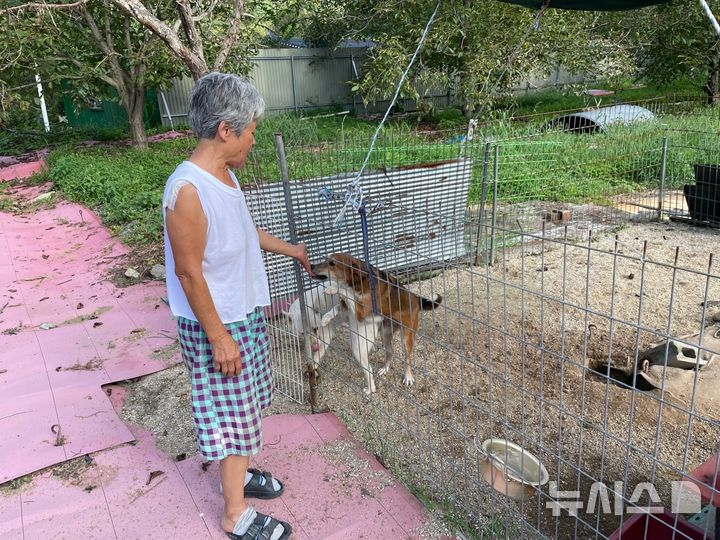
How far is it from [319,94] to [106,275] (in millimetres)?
15065

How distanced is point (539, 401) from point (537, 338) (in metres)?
1.79

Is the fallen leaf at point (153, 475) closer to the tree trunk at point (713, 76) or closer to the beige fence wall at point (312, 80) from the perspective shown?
the tree trunk at point (713, 76)

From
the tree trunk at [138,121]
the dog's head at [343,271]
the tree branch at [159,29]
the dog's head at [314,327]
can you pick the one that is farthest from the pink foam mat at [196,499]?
the tree trunk at [138,121]

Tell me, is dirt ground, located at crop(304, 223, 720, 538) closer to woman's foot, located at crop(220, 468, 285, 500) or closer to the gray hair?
woman's foot, located at crop(220, 468, 285, 500)

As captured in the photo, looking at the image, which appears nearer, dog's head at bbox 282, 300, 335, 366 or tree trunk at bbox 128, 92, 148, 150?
dog's head at bbox 282, 300, 335, 366

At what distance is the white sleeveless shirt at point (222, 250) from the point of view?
1.84 meters

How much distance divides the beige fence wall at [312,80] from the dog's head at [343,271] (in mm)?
15211

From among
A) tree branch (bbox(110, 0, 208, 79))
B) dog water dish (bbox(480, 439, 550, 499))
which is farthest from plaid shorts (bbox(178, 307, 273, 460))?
tree branch (bbox(110, 0, 208, 79))

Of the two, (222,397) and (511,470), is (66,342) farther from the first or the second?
(511,470)

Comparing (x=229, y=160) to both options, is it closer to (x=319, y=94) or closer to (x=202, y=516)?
(x=202, y=516)

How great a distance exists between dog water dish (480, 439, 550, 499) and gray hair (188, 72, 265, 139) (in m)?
1.63

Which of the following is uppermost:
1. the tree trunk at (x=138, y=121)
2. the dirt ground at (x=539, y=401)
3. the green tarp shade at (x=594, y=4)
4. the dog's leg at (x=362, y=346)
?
the green tarp shade at (x=594, y=4)

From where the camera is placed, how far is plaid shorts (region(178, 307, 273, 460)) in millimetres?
2066

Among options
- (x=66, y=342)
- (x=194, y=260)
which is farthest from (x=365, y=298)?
(x=66, y=342)
